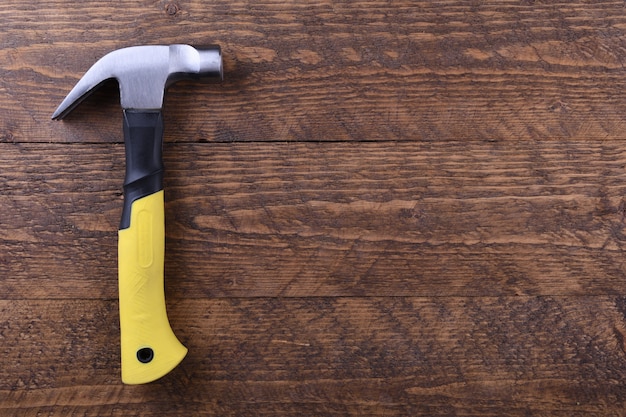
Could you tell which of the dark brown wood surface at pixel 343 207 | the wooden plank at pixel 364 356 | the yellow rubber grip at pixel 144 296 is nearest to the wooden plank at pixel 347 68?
the dark brown wood surface at pixel 343 207

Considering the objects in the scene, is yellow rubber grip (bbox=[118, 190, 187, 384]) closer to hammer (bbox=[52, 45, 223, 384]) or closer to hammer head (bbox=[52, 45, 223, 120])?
hammer (bbox=[52, 45, 223, 384])

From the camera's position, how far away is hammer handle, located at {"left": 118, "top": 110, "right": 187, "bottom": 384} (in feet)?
2.45

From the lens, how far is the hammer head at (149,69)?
0.75 m

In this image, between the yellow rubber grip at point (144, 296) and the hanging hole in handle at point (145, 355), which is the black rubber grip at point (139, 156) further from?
the hanging hole in handle at point (145, 355)

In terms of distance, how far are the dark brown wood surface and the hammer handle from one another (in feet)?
0.16

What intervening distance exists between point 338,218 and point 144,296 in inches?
10.4

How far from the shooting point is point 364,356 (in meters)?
0.81

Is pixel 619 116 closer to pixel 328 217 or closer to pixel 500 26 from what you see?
pixel 500 26

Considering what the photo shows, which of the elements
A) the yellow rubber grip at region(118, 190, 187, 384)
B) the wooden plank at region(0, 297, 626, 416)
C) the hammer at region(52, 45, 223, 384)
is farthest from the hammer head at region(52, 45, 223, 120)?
the wooden plank at region(0, 297, 626, 416)

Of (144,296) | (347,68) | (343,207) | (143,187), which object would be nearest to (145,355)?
(144,296)

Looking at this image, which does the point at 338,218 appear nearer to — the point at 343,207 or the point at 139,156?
the point at 343,207

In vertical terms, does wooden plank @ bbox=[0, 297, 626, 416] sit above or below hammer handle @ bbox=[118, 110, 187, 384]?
below

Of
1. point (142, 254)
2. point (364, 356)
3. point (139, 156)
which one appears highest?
point (139, 156)

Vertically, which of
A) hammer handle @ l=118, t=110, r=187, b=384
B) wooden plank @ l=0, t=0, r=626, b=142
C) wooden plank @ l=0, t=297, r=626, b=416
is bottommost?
wooden plank @ l=0, t=297, r=626, b=416
